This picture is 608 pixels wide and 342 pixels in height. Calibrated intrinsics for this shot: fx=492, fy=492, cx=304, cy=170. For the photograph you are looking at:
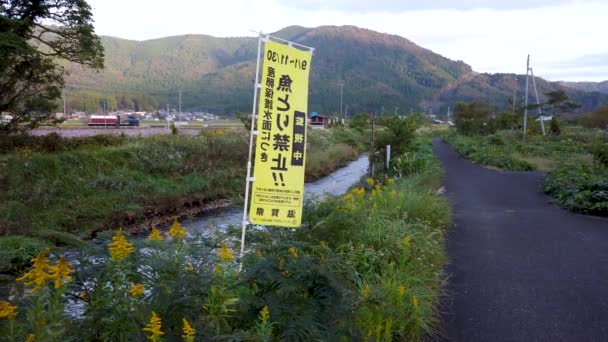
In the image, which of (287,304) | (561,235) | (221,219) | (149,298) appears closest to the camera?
(149,298)

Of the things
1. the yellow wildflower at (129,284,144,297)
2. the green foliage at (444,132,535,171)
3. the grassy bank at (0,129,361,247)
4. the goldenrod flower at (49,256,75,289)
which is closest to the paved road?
the yellow wildflower at (129,284,144,297)

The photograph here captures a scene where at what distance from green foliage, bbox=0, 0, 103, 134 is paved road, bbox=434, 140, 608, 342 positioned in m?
13.0

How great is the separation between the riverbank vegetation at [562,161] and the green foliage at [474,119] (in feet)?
0.61

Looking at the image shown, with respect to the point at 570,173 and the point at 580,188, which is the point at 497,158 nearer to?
the point at 570,173

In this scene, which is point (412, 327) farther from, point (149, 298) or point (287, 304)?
point (149, 298)

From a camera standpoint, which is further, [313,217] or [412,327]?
[313,217]

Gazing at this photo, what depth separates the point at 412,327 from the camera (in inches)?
165

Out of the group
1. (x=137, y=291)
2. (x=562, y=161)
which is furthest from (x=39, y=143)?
(x=562, y=161)

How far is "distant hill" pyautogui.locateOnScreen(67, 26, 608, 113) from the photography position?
9894 centimetres

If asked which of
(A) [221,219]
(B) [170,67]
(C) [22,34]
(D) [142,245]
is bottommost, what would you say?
(A) [221,219]

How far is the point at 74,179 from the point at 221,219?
504cm

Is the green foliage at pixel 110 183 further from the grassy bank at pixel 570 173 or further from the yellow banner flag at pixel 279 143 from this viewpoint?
the grassy bank at pixel 570 173

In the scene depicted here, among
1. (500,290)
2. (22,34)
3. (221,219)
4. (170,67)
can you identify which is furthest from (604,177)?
(170,67)

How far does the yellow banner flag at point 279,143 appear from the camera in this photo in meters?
4.93
